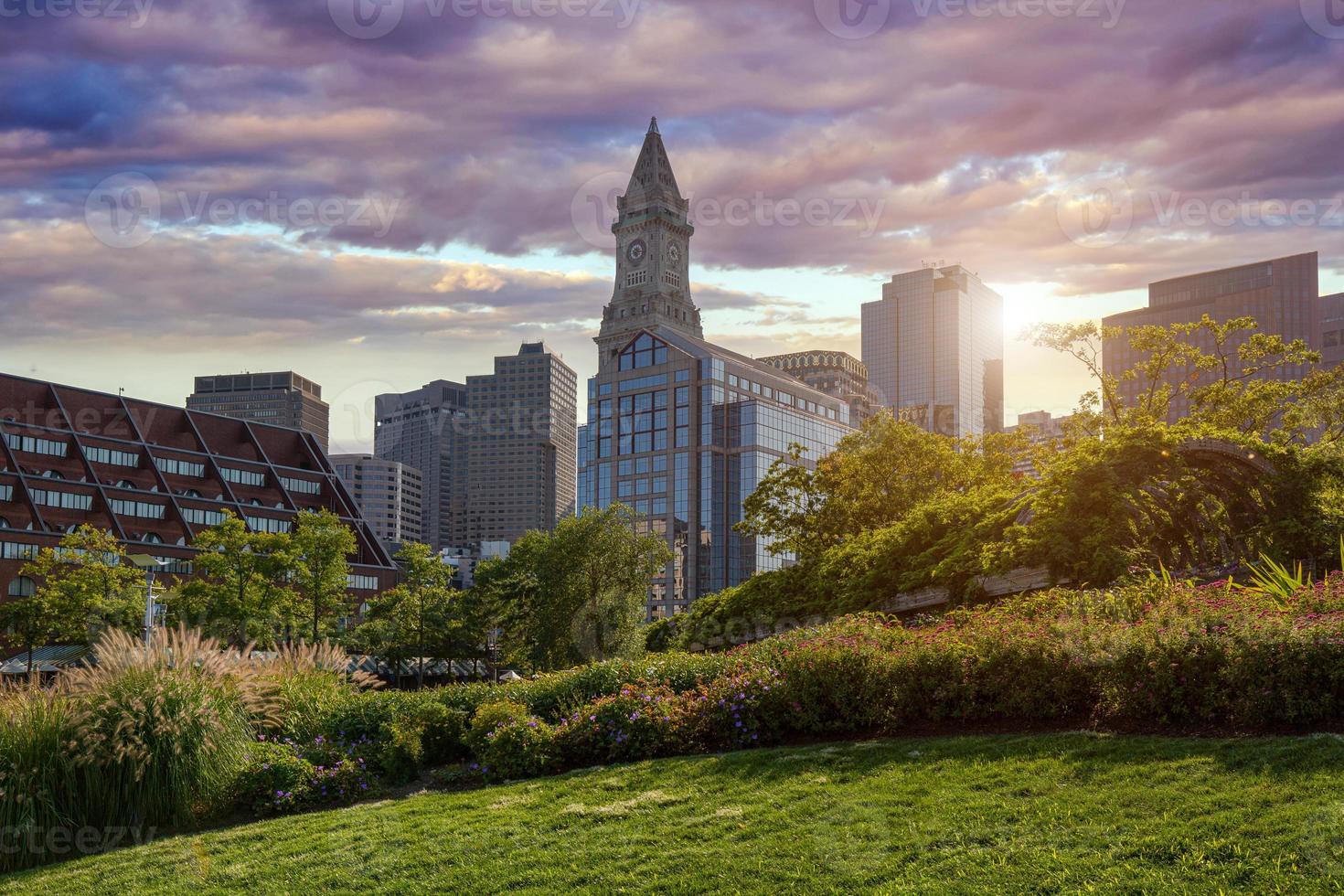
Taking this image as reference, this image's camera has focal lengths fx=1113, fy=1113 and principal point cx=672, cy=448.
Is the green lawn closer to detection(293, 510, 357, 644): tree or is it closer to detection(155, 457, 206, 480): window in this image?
detection(293, 510, 357, 644): tree

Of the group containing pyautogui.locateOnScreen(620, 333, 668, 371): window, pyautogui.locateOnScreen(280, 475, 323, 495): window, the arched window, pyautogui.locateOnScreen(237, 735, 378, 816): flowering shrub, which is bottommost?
the arched window

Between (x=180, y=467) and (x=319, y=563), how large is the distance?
182 feet

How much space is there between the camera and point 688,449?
474 feet

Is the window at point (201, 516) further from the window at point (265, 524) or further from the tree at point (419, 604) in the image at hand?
the tree at point (419, 604)

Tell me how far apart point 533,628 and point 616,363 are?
96486 millimetres

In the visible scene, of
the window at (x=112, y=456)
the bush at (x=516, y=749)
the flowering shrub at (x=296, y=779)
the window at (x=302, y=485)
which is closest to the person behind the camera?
the flowering shrub at (x=296, y=779)

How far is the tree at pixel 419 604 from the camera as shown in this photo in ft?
189

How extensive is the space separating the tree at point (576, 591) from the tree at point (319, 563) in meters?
8.38

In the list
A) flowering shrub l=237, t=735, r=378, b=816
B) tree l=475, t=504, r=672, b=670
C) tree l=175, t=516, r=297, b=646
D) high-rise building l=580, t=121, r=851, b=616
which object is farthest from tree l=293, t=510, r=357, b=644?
high-rise building l=580, t=121, r=851, b=616

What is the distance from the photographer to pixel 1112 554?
20.3 m

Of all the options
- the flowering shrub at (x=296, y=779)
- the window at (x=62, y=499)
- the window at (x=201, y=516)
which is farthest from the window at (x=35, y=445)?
the flowering shrub at (x=296, y=779)

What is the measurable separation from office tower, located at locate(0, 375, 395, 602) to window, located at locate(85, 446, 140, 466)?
8 centimetres

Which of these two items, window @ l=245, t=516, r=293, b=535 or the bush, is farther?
window @ l=245, t=516, r=293, b=535

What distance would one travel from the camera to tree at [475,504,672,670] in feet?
179
